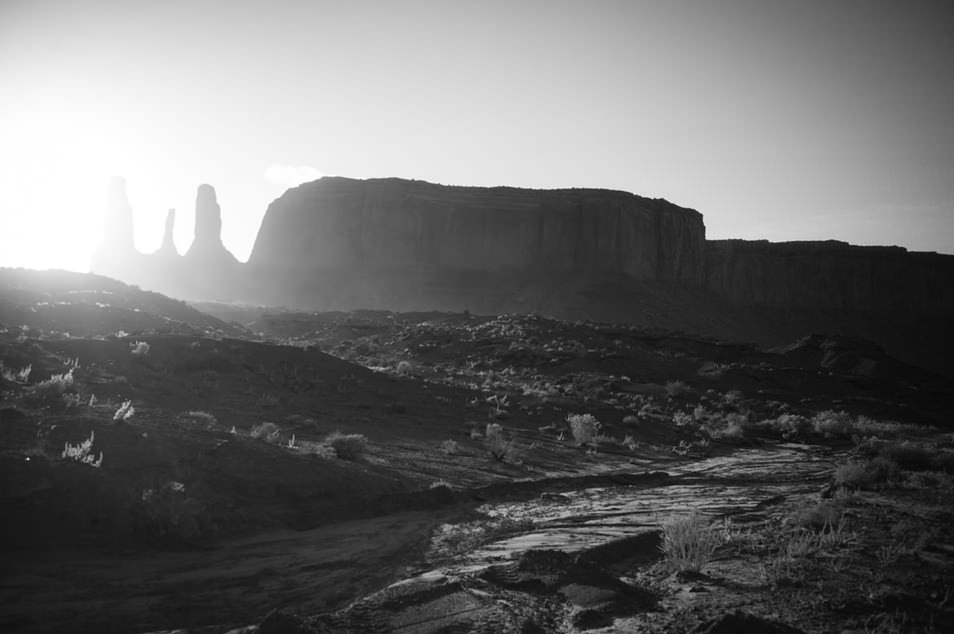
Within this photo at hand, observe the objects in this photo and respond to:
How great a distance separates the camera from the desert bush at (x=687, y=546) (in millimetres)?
6500

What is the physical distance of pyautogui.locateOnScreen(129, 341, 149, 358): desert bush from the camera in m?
17.7

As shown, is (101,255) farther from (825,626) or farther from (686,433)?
(825,626)

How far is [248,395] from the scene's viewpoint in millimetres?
17328

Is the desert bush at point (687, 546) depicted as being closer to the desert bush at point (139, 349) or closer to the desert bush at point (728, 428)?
the desert bush at point (728, 428)

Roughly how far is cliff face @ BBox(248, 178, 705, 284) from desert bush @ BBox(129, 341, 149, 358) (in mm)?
69963

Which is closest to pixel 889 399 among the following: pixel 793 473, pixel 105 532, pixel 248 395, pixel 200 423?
pixel 793 473

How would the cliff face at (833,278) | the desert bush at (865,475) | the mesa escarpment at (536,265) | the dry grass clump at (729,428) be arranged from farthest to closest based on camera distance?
the cliff face at (833,278), the mesa escarpment at (536,265), the dry grass clump at (729,428), the desert bush at (865,475)

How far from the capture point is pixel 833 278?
335ft

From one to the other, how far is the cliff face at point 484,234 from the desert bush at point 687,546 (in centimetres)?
7878

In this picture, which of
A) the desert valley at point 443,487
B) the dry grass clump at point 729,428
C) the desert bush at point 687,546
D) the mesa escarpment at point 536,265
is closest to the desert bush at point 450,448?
the desert valley at point 443,487

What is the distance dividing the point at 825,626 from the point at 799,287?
10895cm

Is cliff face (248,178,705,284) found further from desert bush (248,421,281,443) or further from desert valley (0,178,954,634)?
desert bush (248,421,281,443)

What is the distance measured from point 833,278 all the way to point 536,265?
5265 cm

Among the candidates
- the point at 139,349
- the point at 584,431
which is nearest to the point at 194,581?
the point at 584,431
